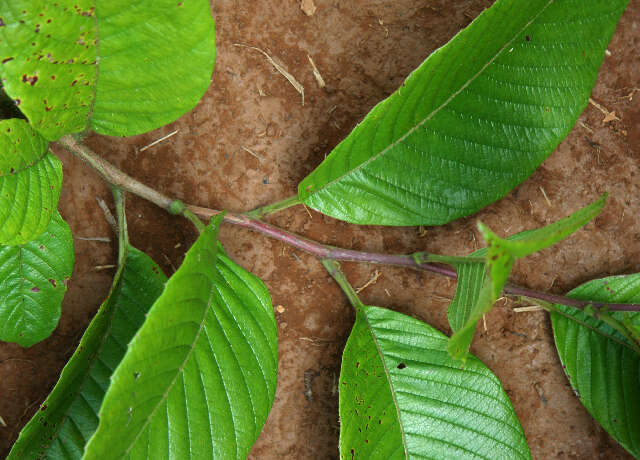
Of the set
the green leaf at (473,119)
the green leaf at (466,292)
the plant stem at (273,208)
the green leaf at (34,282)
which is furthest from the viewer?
the plant stem at (273,208)

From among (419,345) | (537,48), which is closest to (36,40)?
(537,48)

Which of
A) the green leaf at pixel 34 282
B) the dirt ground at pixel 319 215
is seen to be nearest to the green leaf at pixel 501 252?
the dirt ground at pixel 319 215

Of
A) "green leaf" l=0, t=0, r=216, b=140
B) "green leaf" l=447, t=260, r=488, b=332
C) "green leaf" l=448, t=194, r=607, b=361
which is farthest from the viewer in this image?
"green leaf" l=447, t=260, r=488, b=332

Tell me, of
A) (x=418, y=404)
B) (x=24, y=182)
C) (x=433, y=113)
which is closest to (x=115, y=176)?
(x=24, y=182)

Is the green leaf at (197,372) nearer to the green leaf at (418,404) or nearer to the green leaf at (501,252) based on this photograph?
the green leaf at (418,404)

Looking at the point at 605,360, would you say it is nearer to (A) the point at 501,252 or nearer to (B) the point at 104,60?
(A) the point at 501,252

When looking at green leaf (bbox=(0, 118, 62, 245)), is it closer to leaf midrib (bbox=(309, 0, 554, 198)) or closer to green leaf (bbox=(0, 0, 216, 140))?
green leaf (bbox=(0, 0, 216, 140))

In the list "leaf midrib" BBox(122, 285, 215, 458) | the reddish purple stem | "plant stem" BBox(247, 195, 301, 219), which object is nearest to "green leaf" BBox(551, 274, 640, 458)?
the reddish purple stem
